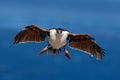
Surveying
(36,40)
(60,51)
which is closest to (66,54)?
(60,51)

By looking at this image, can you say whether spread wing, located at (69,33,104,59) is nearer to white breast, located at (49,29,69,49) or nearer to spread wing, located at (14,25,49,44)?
spread wing, located at (14,25,49,44)

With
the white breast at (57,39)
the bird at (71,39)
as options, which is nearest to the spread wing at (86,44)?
the bird at (71,39)

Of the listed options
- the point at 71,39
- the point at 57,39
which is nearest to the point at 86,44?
the point at 71,39

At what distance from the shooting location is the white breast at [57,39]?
22625mm

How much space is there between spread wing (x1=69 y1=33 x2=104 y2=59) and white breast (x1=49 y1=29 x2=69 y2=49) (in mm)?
2365

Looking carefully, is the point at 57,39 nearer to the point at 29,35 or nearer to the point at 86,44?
the point at 29,35

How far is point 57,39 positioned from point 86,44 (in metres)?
3.74

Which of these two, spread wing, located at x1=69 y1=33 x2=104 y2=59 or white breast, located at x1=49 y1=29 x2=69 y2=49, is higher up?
white breast, located at x1=49 y1=29 x2=69 y2=49

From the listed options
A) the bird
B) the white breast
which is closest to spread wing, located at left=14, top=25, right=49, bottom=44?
the bird

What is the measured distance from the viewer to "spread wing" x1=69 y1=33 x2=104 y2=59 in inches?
1008

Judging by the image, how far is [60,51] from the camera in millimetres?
23875

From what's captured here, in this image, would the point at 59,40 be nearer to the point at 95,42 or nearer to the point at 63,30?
the point at 63,30

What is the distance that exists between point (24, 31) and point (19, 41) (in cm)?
59

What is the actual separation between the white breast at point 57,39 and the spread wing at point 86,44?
2.36 metres
